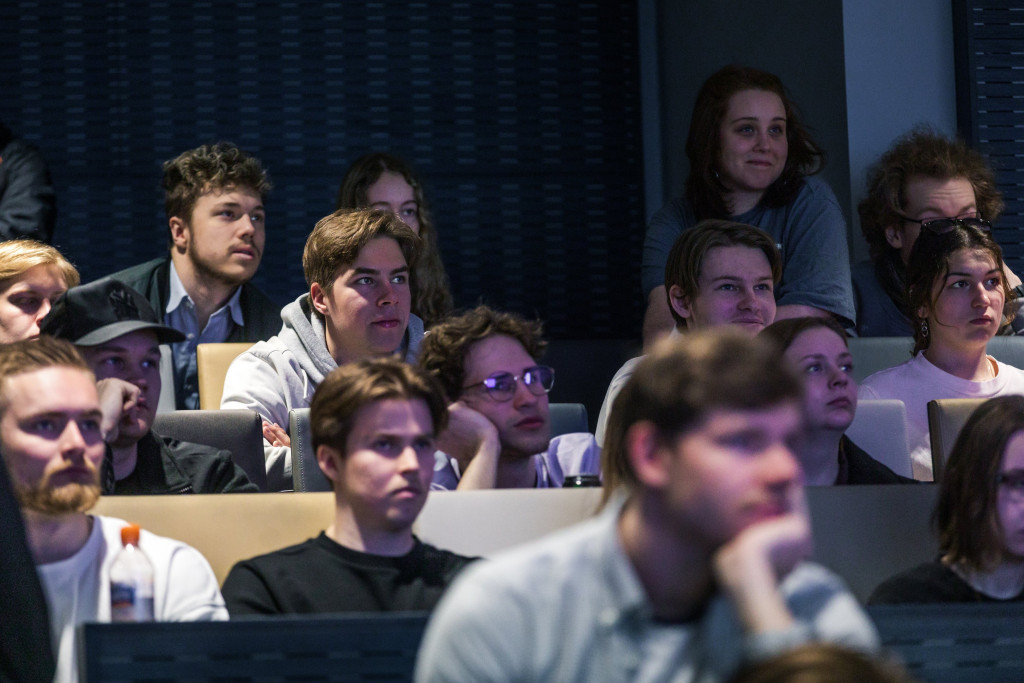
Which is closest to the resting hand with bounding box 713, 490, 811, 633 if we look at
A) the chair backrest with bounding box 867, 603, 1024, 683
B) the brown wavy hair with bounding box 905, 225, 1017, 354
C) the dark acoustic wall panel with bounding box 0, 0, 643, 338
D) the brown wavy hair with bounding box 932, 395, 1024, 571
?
the chair backrest with bounding box 867, 603, 1024, 683

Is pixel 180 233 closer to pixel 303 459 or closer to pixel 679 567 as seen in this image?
pixel 303 459

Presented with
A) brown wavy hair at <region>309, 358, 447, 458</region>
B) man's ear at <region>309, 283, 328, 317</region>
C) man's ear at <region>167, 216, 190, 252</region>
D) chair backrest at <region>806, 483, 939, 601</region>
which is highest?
man's ear at <region>167, 216, 190, 252</region>

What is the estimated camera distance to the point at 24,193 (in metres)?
4.27

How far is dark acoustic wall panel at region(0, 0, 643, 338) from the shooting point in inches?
217

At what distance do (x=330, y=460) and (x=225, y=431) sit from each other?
865mm

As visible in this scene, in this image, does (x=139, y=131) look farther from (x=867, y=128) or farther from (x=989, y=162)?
(x=989, y=162)

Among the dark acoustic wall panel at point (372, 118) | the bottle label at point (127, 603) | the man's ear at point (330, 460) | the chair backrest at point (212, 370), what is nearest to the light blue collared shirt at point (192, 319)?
the chair backrest at point (212, 370)

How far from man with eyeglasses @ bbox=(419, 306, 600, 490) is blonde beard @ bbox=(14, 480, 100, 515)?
971 mm

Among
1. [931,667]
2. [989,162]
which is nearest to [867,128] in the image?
[989,162]

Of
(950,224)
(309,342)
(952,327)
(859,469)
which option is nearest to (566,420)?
(309,342)

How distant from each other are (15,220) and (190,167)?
1.91ft

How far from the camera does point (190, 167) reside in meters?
4.21

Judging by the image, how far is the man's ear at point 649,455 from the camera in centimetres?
128

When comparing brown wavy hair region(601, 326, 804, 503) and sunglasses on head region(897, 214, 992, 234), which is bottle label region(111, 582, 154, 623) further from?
sunglasses on head region(897, 214, 992, 234)
